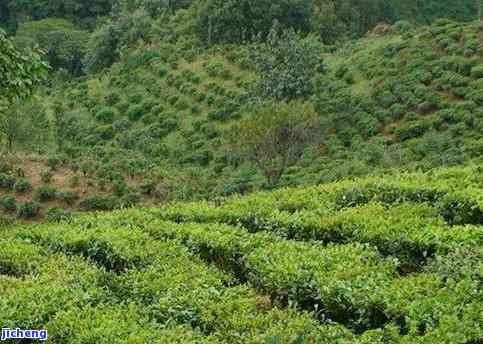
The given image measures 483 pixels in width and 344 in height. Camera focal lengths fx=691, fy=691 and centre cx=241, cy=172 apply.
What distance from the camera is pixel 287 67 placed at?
44562 millimetres

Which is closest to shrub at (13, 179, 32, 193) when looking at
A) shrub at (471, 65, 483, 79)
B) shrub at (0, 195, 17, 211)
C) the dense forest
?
the dense forest

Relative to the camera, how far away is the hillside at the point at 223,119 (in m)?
30.6

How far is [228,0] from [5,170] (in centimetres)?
3272

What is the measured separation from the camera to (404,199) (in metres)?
12.3

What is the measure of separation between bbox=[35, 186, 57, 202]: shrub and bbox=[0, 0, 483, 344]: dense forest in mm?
48

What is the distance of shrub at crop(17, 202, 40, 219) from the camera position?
27.1 metres

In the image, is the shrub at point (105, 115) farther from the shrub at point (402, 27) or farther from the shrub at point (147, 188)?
the shrub at point (402, 27)

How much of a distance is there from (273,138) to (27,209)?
10781mm

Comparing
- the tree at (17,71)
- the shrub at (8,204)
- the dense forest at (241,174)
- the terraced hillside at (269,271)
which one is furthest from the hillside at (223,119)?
the terraced hillside at (269,271)

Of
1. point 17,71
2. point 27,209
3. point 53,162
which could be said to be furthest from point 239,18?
point 17,71

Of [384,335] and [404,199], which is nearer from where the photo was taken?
[384,335]

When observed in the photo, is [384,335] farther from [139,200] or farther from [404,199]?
[139,200]

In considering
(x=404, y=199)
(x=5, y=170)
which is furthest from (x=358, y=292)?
(x=5, y=170)

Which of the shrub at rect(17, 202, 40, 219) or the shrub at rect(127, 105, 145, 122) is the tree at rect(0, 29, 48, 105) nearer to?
the shrub at rect(17, 202, 40, 219)
